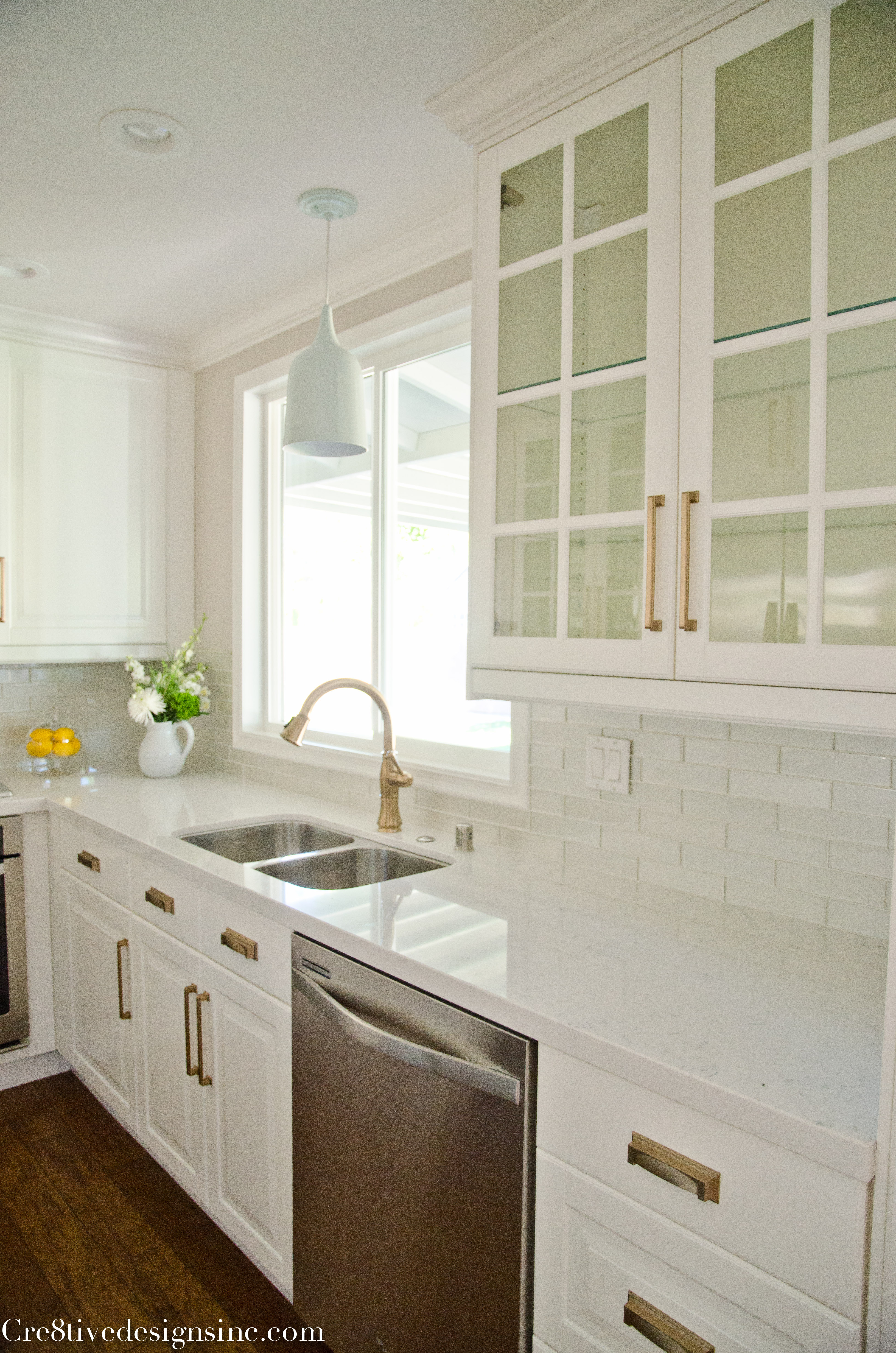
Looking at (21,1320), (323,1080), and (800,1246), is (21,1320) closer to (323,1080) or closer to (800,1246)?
(323,1080)

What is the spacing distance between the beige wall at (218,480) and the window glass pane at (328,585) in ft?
0.87

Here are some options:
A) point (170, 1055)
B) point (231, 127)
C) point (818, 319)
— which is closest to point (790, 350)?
point (818, 319)

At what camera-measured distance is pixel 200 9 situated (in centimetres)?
146

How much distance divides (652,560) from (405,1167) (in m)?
1.04

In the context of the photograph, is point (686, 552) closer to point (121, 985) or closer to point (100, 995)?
point (121, 985)

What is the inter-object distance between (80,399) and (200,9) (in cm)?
179

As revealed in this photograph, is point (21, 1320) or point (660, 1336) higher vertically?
point (660, 1336)

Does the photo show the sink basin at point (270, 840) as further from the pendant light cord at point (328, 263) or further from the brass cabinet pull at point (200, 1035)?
the pendant light cord at point (328, 263)

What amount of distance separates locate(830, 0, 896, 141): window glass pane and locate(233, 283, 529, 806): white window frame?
4.61ft

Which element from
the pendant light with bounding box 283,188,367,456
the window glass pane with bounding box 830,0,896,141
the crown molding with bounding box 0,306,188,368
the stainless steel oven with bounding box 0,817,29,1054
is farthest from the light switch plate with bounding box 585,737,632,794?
the crown molding with bounding box 0,306,188,368

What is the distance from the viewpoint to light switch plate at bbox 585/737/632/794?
1.76 metres

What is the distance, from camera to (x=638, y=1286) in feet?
3.51

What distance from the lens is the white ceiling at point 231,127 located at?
1.49 metres

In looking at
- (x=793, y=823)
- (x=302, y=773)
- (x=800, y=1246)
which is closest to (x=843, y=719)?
(x=793, y=823)
